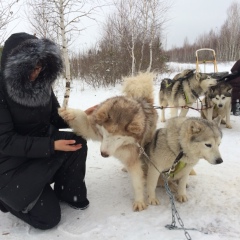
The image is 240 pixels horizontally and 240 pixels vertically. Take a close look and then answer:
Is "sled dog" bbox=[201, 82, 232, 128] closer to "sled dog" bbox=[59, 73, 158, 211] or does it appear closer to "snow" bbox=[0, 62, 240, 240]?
"snow" bbox=[0, 62, 240, 240]

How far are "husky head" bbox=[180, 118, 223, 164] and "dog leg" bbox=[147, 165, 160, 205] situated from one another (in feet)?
0.99

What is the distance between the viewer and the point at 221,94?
452 centimetres

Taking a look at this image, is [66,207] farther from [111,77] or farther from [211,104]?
[111,77]

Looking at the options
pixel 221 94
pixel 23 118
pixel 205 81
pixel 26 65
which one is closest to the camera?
pixel 26 65

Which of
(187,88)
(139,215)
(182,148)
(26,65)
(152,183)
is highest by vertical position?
(26,65)

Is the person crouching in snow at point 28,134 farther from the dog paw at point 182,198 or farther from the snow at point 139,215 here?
the dog paw at point 182,198

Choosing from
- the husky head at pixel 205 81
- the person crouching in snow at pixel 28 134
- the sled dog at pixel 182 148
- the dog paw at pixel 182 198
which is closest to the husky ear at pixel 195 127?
the sled dog at pixel 182 148

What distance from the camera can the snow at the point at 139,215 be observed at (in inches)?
69.2

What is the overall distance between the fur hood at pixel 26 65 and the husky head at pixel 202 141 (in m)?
1.10

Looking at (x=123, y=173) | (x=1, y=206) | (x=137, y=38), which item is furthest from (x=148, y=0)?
(x=1, y=206)

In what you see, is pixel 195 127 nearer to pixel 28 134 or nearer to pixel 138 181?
pixel 138 181

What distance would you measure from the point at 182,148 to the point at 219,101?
283cm

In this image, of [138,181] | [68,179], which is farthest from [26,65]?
[138,181]

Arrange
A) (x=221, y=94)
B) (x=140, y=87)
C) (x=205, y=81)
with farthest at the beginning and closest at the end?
1. (x=205, y=81)
2. (x=221, y=94)
3. (x=140, y=87)
